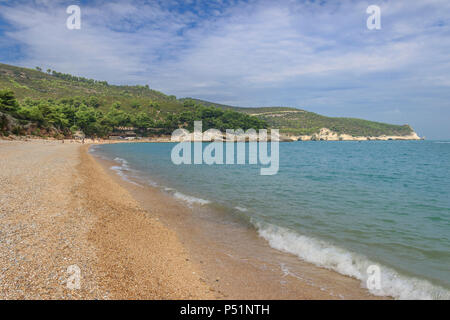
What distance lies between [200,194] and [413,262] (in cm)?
949

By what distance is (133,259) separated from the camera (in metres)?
5.50

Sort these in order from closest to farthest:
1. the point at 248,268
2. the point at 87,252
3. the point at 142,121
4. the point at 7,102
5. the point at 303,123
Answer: the point at 87,252 → the point at 248,268 → the point at 7,102 → the point at 142,121 → the point at 303,123

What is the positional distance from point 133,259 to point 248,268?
2.53 m

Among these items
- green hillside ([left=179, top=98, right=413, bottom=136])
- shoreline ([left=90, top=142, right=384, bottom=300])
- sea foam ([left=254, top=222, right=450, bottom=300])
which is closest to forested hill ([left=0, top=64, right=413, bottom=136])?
green hillside ([left=179, top=98, right=413, bottom=136])

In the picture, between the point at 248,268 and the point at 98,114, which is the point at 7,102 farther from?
the point at 248,268

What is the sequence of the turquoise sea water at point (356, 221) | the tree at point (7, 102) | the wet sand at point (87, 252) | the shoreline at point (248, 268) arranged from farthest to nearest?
the tree at point (7, 102) → the turquoise sea water at point (356, 221) → the shoreline at point (248, 268) → the wet sand at point (87, 252)

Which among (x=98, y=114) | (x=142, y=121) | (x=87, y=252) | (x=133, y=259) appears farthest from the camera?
(x=142, y=121)

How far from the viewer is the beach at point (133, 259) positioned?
164 inches

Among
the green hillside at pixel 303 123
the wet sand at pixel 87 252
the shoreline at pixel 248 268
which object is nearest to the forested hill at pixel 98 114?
the green hillside at pixel 303 123

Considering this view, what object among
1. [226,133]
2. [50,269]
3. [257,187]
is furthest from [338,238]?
[226,133]

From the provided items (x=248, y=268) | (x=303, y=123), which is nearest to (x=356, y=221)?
(x=248, y=268)

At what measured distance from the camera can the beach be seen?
4156mm

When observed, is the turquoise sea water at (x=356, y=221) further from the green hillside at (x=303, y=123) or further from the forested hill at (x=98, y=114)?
the green hillside at (x=303, y=123)

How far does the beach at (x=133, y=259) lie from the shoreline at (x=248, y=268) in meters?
0.02
